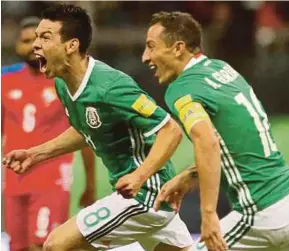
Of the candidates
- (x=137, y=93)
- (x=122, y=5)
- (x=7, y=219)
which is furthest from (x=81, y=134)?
(x=122, y=5)

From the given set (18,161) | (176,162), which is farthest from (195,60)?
(176,162)

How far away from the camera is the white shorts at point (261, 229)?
4.35 metres

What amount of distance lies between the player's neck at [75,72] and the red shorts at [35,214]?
4.71ft

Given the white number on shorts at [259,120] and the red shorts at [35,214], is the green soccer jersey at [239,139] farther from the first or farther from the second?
the red shorts at [35,214]

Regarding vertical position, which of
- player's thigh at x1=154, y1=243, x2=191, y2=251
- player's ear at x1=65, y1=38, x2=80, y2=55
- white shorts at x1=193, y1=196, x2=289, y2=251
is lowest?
player's thigh at x1=154, y1=243, x2=191, y2=251

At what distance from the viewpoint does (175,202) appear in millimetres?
4703

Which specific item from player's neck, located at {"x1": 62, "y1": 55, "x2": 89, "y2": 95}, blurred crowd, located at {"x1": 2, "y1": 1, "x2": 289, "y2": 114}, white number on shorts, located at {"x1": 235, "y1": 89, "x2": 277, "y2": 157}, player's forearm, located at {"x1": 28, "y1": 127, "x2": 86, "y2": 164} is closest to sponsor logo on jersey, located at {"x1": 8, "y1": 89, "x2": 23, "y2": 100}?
player's forearm, located at {"x1": 28, "y1": 127, "x2": 86, "y2": 164}

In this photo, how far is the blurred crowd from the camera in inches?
418

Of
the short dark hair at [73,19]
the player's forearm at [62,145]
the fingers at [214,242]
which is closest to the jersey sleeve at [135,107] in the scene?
the short dark hair at [73,19]

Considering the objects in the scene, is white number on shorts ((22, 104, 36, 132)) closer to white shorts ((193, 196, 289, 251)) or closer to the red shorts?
the red shorts

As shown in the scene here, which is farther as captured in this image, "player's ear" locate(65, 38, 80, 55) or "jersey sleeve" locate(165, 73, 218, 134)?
"player's ear" locate(65, 38, 80, 55)

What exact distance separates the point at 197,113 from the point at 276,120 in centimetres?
635

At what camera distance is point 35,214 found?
6.12m

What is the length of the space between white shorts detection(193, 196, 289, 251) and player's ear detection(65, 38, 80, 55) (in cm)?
100
